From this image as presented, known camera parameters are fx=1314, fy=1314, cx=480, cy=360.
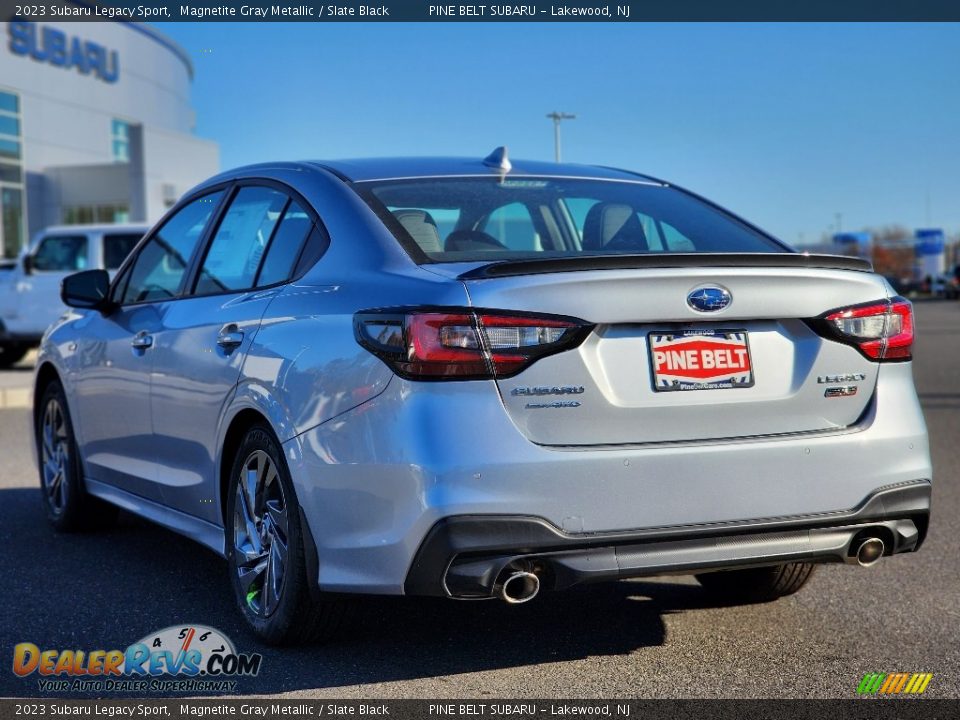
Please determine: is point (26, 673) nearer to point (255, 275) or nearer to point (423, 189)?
point (255, 275)

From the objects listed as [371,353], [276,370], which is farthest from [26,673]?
[371,353]

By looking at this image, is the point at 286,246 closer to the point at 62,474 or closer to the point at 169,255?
the point at 169,255

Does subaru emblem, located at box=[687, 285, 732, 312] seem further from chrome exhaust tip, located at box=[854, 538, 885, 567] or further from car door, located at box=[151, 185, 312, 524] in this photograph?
car door, located at box=[151, 185, 312, 524]

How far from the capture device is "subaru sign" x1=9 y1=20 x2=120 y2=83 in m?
44.7

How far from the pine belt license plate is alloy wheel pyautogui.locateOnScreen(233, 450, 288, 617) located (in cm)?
125

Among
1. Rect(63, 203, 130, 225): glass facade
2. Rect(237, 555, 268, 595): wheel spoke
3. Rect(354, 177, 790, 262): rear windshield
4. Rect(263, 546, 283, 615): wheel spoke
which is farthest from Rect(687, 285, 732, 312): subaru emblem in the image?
Rect(63, 203, 130, 225): glass facade

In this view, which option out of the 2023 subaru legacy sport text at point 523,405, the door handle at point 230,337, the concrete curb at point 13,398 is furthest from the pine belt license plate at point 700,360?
the concrete curb at point 13,398

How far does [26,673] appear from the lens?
397 centimetres

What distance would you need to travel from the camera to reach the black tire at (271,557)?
157 inches

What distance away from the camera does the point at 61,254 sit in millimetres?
18016

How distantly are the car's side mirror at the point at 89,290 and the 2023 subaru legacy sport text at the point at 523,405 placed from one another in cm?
134

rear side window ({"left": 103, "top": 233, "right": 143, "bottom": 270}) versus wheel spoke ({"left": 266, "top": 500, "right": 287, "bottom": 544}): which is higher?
rear side window ({"left": 103, "top": 233, "right": 143, "bottom": 270})

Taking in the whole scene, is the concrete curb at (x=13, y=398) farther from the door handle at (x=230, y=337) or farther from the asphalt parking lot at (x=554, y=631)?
the door handle at (x=230, y=337)

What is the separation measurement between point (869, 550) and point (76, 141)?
48358 millimetres
